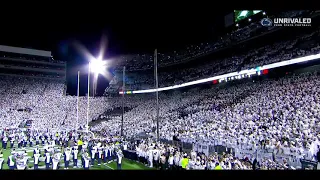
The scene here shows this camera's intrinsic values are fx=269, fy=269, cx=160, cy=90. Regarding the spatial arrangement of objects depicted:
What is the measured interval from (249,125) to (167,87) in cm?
2195

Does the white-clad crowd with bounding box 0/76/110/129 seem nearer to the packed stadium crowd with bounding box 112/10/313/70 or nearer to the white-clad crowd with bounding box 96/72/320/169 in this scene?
the white-clad crowd with bounding box 96/72/320/169

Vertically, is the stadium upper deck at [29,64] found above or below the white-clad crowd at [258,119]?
above

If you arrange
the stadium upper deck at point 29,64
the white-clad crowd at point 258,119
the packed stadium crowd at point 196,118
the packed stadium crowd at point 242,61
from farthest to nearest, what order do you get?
the stadium upper deck at point 29,64
the packed stadium crowd at point 242,61
the white-clad crowd at point 258,119
the packed stadium crowd at point 196,118

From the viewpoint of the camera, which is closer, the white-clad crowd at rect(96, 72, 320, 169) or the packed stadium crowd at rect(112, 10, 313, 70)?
the white-clad crowd at rect(96, 72, 320, 169)

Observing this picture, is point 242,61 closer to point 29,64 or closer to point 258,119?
point 258,119

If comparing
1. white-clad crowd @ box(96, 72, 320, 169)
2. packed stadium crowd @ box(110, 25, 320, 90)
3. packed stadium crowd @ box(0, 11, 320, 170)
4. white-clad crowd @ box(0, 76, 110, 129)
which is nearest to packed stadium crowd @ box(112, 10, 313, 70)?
packed stadium crowd @ box(0, 11, 320, 170)

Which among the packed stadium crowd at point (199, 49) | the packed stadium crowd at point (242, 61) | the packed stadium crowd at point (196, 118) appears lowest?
the packed stadium crowd at point (196, 118)

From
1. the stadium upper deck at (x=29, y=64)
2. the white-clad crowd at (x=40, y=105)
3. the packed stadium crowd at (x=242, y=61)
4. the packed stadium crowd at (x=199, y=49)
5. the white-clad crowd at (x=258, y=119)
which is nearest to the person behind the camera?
the white-clad crowd at (x=258, y=119)

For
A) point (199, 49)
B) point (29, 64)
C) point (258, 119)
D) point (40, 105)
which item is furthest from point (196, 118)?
point (29, 64)

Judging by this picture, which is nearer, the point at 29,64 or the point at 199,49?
the point at 199,49

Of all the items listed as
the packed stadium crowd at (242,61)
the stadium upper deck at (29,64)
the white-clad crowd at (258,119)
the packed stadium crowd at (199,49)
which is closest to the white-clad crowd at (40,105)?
the stadium upper deck at (29,64)

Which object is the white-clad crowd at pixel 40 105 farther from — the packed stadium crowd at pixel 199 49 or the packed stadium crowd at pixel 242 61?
the packed stadium crowd at pixel 199 49
